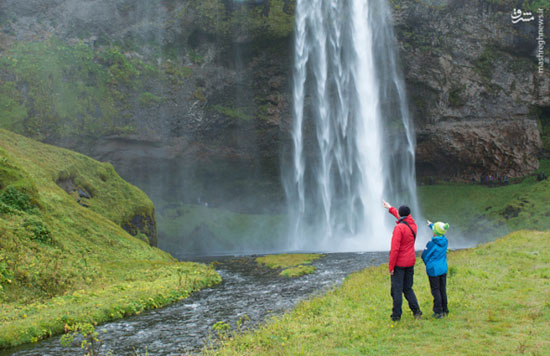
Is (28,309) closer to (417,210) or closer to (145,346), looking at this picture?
(145,346)

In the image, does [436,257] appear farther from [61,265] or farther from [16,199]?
[16,199]

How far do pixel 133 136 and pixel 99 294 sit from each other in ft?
128

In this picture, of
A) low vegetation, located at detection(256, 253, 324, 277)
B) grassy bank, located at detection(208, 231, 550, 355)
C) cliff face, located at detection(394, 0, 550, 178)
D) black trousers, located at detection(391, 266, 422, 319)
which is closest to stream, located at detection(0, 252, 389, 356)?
low vegetation, located at detection(256, 253, 324, 277)

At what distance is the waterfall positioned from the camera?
50.9 metres

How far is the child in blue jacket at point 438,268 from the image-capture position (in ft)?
29.0

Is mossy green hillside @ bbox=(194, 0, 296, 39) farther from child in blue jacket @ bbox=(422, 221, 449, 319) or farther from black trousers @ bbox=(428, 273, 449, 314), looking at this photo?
black trousers @ bbox=(428, 273, 449, 314)

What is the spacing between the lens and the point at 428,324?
27.4ft

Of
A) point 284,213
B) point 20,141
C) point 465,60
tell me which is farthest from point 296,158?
point 20,141

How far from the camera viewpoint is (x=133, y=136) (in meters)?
52.0

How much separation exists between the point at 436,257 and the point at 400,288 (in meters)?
1.06

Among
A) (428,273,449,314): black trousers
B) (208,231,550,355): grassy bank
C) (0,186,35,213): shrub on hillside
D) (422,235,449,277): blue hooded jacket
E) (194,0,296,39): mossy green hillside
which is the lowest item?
(208,231,550,355): grassy bank

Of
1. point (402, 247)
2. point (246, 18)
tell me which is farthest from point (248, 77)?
point (402, 247)

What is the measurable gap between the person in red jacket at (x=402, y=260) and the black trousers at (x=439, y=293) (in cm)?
41

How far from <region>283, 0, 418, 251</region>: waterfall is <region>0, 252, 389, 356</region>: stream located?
29787 mm
